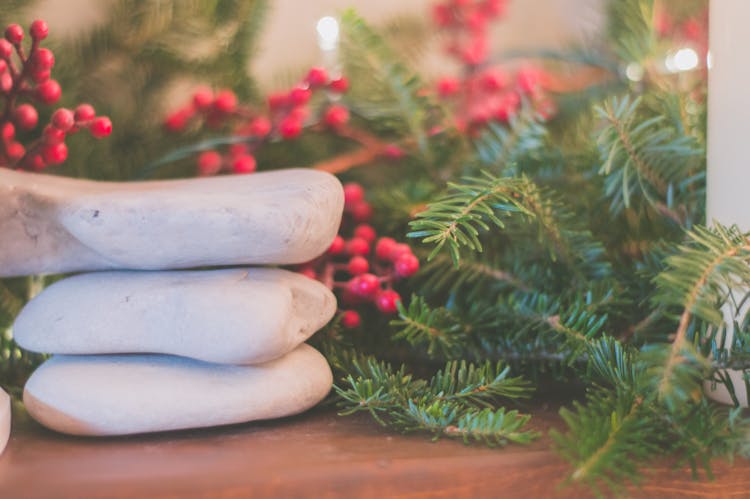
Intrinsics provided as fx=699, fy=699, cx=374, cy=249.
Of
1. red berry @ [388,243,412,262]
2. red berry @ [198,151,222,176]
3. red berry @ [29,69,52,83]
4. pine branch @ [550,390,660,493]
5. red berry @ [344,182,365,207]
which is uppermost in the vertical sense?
red berry @ [29,69,52,83]

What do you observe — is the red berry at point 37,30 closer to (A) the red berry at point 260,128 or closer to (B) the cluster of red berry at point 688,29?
(A) the red berry at point 260,128

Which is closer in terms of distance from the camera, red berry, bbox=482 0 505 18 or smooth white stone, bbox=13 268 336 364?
smooth white stone, bbox=13 268 336 364

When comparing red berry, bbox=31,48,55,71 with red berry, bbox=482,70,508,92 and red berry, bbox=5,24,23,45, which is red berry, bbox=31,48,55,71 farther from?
red berry, bbox=482,70,508,92

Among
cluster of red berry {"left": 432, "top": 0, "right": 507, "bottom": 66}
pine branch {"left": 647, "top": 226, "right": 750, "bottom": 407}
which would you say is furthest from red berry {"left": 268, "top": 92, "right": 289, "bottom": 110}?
pine branch {"left": 647, "top": 226, "right": 750, "bottom": 407}

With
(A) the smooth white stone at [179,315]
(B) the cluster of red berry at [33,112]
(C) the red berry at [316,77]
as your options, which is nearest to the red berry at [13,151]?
(B) the cluster of red berry at [33,112]

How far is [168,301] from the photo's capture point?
38 centimetres

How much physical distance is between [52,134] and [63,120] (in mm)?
19

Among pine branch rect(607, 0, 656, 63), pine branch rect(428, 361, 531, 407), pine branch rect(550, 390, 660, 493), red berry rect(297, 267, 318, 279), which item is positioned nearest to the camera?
pine branch rect(550, 390, 660, 493)

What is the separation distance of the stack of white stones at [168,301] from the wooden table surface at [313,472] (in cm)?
3

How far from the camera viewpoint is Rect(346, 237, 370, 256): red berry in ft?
1.64

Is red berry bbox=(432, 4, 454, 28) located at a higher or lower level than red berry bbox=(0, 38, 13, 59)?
higher

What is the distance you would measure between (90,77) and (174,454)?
1.30 ft

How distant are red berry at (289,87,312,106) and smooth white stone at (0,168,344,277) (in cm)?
15

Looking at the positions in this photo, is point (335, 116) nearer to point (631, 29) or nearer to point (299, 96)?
point (299, 96)
